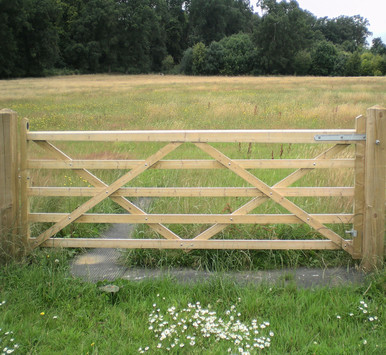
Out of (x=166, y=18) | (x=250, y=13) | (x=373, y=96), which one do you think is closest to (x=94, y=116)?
(x=373, y=96)

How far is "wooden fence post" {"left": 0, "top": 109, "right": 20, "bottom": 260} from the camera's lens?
4512mm

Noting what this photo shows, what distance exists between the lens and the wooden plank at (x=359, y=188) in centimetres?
440

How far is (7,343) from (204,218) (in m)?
2.03

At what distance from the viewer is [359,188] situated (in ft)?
14.6

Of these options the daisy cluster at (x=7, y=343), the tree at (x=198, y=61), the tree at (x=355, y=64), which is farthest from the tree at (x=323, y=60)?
the daisy cluster at (x=7, y=343)

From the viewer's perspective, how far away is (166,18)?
106 metres

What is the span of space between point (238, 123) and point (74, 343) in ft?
38.3

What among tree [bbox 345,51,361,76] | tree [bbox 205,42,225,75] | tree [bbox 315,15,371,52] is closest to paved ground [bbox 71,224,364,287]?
tree [bbox 345,51,361,76]

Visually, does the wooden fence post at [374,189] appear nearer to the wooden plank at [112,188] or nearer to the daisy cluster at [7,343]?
the wooden plank at [112,188]

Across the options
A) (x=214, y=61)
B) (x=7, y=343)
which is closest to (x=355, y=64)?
(x=214, y=61)

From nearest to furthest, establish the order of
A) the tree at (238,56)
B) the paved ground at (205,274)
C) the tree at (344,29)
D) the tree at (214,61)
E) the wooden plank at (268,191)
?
the paved ground at (205,274), the wooden plank at (268,191), the tree at (214,61), the tree at (238,56), the tree at (344,29)

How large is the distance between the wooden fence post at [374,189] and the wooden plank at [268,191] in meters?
0.23

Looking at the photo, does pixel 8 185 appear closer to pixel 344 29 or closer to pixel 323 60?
pixel 323 60

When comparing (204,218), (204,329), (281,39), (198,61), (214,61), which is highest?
(281,39)
